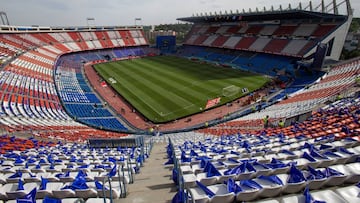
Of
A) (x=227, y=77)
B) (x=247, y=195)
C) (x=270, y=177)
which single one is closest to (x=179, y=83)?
(x=227, y=77)

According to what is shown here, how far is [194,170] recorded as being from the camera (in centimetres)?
729

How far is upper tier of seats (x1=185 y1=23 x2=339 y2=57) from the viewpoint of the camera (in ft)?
160

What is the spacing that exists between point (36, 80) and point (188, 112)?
26405 millimetres

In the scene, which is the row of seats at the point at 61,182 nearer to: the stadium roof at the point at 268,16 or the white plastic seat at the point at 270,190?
the white plastic seat at the point at 270,190

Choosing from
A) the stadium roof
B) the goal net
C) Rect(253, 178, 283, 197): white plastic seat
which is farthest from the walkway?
the stadium roof

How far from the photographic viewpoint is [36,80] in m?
38.6

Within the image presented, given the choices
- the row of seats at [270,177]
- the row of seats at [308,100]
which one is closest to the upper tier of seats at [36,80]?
the row of seats at [308,100]

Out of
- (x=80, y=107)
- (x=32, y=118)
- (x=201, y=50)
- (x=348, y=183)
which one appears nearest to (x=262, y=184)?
(x=348, y=183)

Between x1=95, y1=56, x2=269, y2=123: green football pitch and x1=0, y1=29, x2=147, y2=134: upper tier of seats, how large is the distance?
590 centimetres

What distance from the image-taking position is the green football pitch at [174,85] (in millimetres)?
34734

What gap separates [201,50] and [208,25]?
12828 mm

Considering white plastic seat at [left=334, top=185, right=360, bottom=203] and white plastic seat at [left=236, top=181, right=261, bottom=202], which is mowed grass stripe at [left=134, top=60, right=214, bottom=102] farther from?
white plastic seat at [left=236, top=181, right=261, bottom=202]

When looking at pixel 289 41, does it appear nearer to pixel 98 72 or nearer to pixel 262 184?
pixel 98 72

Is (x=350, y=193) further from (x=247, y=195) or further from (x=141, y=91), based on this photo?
(x=141, y=91)
